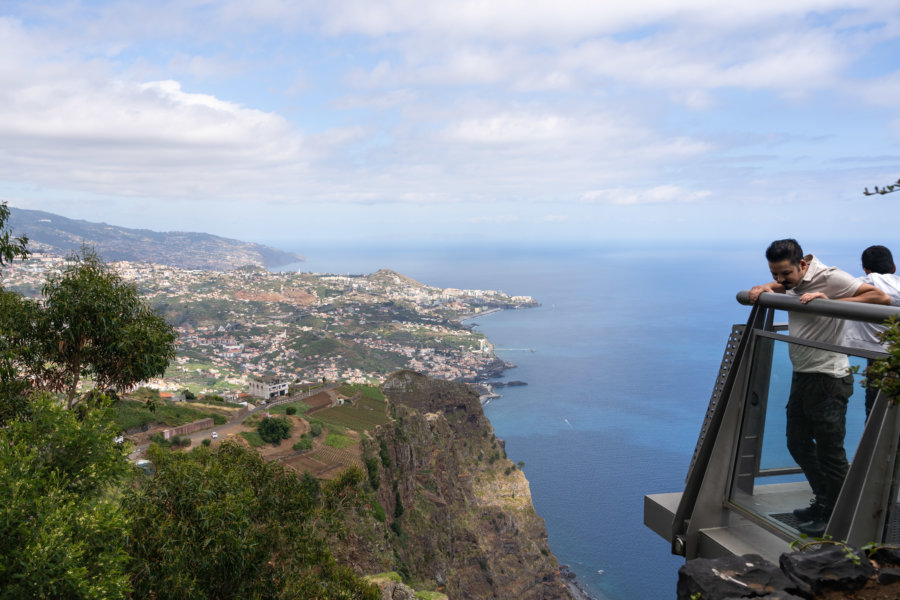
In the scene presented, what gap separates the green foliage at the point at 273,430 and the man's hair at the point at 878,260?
23.5 metres

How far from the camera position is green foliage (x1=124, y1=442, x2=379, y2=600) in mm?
6383

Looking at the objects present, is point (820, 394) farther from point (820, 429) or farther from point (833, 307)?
point (833, 307)

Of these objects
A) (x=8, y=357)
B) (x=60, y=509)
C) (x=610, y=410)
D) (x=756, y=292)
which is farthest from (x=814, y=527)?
(x=610, y=410)

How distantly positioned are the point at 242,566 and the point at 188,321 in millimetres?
93515

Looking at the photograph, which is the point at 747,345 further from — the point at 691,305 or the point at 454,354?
the point at 691,305

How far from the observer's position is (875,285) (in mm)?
3398

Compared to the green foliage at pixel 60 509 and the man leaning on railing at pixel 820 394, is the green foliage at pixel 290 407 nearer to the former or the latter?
the green foliage at pixel 60 509

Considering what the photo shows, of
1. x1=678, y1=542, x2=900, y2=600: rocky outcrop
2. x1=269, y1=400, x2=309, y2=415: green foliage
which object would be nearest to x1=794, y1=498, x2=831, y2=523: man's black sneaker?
x1=678, y1=542, x2=900, y2=600: rocky outcrop

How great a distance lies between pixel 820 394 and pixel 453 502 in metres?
37.3

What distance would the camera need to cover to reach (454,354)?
89625mm

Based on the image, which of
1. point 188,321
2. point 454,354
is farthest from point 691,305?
point 188,321

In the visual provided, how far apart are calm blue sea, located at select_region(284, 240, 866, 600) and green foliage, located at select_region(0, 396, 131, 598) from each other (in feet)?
124

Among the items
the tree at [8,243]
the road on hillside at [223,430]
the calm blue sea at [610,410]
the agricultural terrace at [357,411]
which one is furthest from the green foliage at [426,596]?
the calm blue sea at [610,410]

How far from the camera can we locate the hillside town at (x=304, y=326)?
72812mm
